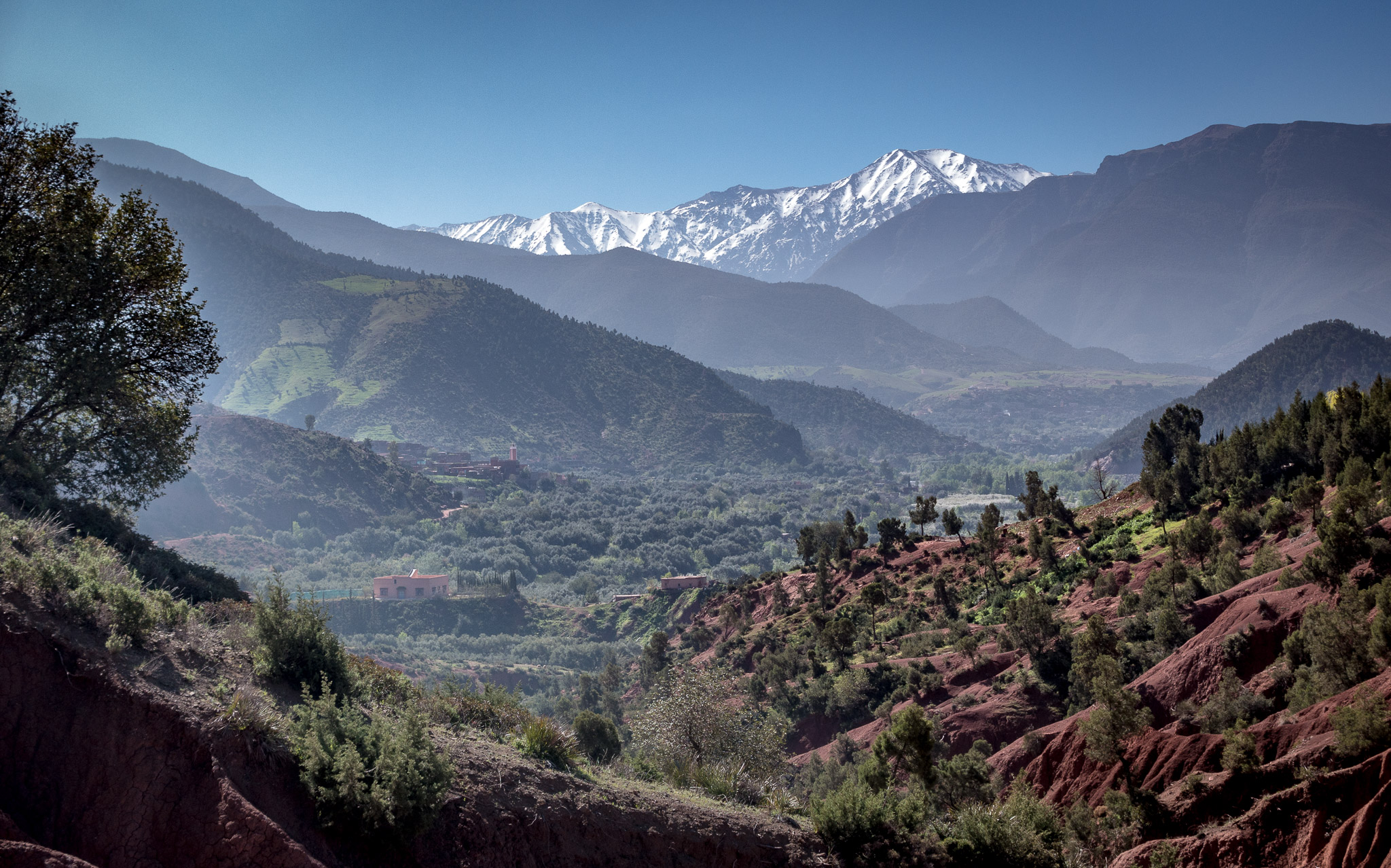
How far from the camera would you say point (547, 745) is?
46.0ft

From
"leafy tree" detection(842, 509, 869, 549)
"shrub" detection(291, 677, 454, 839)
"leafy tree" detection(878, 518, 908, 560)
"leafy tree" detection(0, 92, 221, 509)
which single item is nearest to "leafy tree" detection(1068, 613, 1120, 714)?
"shrub" detection(291, 677, 454, 839)

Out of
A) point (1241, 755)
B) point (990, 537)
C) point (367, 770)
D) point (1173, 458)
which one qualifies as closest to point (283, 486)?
point (990, 537)

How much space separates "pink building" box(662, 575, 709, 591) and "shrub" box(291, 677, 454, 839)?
Answer: 8051 centimetres

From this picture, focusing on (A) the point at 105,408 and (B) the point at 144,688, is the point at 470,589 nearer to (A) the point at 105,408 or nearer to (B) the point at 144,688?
(A) the point at 105,408

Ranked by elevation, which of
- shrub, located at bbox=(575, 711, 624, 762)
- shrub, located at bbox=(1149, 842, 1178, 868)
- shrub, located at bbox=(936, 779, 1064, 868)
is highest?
shrub, located at bbox=(936, 779, 1064, 868)

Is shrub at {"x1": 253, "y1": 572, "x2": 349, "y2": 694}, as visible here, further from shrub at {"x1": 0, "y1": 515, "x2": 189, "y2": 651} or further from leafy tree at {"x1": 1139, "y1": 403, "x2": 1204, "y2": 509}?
leafy tree at {"x1": 1139, "y1": 403, "x2": 1204, "y2": 509}

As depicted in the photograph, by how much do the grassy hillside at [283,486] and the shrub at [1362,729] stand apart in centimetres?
13019

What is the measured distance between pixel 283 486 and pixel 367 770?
141 m

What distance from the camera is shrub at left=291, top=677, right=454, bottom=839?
9.98 meters

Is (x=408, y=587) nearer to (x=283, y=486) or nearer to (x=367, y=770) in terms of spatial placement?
(x=283, y=486)

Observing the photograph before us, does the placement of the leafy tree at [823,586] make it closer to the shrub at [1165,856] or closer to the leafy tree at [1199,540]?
the leafy tree at [1199,540]

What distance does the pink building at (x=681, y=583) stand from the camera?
300 ft

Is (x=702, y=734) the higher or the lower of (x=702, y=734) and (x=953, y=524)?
the lower

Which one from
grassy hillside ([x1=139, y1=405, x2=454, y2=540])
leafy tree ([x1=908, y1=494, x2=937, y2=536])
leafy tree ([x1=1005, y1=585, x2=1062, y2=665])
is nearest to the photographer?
leafy tree ([x1=1005, y1=585, x2=1062, y2=665])
